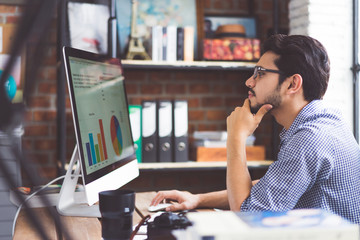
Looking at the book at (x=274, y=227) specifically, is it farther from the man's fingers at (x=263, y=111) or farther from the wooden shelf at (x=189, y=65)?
the wooden shelf at (x=189, y=65)

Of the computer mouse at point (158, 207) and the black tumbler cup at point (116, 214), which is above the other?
the black tumbler cup at point (116, 214)

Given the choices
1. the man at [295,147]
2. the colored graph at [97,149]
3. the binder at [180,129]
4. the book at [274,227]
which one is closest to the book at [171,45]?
the binder at [180,129]

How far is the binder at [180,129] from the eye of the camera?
8.18ft

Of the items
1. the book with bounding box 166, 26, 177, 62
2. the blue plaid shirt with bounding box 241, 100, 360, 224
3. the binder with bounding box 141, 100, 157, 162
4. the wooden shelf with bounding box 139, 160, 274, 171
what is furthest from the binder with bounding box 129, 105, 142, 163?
the blue plaid shirt with bounding box 241, 100, 360, 224

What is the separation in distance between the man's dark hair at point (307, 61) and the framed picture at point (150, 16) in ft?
3.89

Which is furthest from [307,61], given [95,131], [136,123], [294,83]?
[136,123]

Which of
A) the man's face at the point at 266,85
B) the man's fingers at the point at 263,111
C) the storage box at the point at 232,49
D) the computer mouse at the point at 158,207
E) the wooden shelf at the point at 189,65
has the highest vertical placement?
the storage box at the point at 232,49

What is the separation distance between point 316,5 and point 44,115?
1.80 metres

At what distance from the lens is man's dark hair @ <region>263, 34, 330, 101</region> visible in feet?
4.91

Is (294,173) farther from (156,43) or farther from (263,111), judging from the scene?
(156,43)

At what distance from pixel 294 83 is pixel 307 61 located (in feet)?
0.29

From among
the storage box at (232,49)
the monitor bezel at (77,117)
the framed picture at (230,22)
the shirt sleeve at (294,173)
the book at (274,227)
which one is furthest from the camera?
the framed picture at (230,22)

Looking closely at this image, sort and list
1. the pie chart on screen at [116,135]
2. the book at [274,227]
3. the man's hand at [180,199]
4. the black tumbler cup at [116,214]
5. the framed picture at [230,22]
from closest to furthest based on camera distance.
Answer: the book at [274,227]
the black tumbler cup at [116,214]
the pie chart on screen at [116,135]
the man's hand at [180,199]
the framed picture at [230,22]

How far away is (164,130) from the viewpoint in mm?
2482
